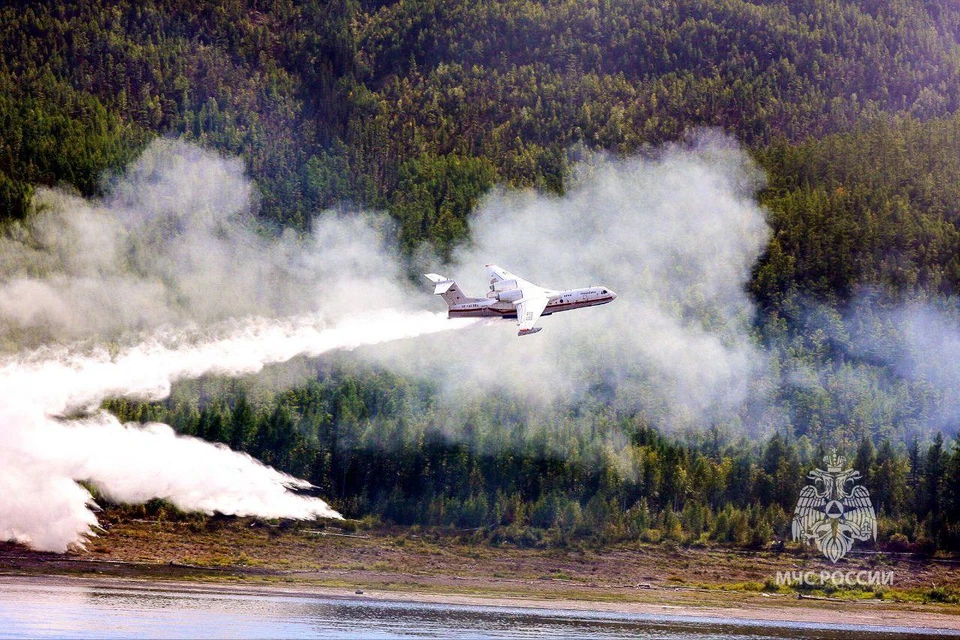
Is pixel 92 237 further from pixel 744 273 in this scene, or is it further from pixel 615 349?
pixel 744 273

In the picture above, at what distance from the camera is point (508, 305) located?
8444 centimetres

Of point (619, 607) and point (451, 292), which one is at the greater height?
point (451, 292)

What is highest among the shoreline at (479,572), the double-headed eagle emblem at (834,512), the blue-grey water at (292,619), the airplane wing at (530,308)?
the airplane wing at (530,308)

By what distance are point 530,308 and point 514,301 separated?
3.97 ft

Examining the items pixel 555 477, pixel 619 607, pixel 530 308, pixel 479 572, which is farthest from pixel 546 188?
pixel 619 607

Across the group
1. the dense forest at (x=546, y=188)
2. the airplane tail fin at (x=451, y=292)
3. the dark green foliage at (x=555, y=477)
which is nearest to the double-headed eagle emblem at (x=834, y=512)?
the dark green foliage at (x=555, y=477)

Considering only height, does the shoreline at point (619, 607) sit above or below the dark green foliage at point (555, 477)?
below

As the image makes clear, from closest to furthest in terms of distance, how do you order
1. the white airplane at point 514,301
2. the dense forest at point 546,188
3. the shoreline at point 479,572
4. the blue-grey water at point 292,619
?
the blue-grey water at point 292,619
the shoreline at point 479,572
the white airplane at point 514,301
the dense forest at point 546,188

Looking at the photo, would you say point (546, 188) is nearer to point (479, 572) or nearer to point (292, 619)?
point (479, 572)

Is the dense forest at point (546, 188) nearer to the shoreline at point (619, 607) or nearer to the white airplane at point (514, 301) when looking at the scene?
the shoreline at point (619, 607)

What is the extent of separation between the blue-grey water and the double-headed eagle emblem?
19.7 meters

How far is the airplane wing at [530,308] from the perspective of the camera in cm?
8262

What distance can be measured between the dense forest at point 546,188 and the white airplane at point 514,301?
16509mm

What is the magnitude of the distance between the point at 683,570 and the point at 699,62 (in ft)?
383
